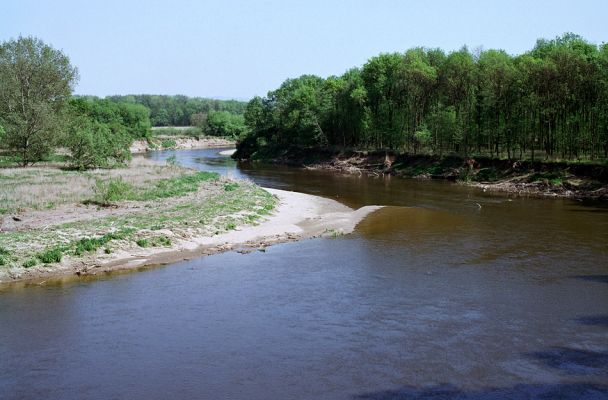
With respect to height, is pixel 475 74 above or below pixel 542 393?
above

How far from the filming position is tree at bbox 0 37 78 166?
2601 inches

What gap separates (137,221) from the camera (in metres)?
34.1

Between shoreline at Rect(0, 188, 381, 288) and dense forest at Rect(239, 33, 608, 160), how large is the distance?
96.2 feet

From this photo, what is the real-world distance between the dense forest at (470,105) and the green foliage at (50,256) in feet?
179

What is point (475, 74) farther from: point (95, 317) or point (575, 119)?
point (95, 317)

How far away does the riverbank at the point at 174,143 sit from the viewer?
162275 mm

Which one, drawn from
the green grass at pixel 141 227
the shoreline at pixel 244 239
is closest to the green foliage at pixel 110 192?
the green grass at pixel 141 227

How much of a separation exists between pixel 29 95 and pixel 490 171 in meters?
59.5

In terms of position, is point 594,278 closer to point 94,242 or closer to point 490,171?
point 94,242

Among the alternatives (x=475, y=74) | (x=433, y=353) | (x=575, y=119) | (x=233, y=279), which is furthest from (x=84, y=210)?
(x=475, y=74)

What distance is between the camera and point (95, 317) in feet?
68.6

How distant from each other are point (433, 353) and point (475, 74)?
64161mm

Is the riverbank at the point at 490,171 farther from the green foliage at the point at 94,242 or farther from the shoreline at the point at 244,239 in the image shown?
the green foliage at the point at 94,242

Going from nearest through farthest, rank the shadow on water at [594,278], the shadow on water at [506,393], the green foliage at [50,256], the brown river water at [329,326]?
the shadow on water at [506,393], the brown river water at [329,326], the shadow on water at [594,278], the green foliage at [50,256]
